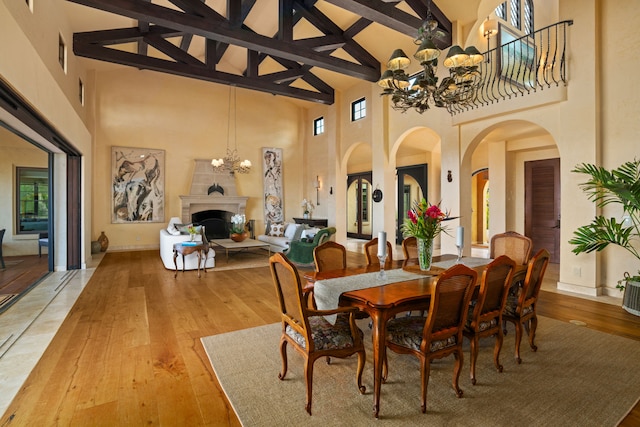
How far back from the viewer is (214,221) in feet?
33.6

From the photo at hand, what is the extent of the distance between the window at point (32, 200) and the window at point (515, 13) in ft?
32.2

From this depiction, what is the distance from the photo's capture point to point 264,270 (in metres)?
6.37

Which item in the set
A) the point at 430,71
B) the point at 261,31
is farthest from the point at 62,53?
the point at 430,71

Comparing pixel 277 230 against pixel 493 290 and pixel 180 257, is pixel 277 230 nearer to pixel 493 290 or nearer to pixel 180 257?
pixel 180 257

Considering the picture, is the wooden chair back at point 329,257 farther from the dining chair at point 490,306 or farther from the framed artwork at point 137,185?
the framed artwork at point 137,185

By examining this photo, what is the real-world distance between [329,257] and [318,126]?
857 cm

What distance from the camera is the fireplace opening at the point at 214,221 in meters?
10.1

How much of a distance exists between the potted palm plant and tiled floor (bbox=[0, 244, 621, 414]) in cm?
45

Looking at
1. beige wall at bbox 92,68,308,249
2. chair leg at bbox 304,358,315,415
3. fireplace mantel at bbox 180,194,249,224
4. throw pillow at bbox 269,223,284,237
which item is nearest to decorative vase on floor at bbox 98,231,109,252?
beige wall at bbox 92,68,308,249

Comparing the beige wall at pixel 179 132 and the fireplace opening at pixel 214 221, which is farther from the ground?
the beige wall at pixel 179 132

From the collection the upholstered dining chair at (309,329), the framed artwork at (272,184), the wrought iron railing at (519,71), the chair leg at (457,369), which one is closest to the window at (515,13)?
the wrought iron railing at (519,71)

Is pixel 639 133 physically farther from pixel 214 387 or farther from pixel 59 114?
pixel 59 114

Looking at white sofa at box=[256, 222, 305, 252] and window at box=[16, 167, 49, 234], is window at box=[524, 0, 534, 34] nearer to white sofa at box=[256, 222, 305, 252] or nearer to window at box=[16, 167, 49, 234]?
white sofa at box=[256, 222, 305, 252]

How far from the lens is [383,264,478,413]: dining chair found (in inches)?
76.5
